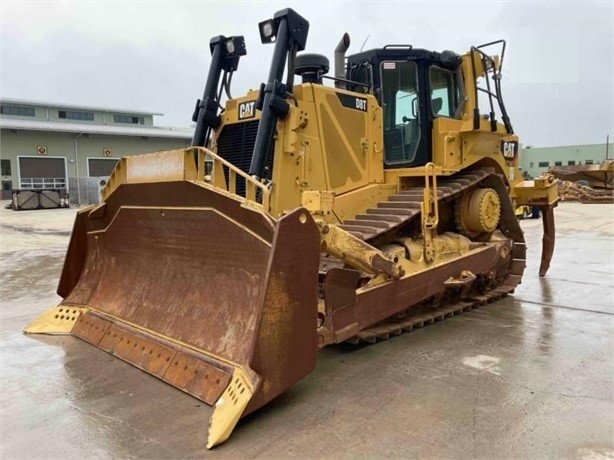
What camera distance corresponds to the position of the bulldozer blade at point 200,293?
10.4 ft

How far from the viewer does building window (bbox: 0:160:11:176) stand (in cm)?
3212

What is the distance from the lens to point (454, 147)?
582 cm

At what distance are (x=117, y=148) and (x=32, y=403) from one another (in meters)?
35.3

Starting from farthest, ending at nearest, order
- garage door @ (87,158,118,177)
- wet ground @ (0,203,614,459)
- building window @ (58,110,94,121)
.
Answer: building window @ (58,110,94,121)
garage door @ (87,158,118,177)
wet ground @ (0,203,614,459)

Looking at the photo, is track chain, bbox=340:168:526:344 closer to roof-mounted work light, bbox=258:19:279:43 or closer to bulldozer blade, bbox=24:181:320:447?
bulldozer blade, bbox=24:181:320:447

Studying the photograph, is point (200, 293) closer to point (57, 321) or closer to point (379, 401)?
point (379, 401)

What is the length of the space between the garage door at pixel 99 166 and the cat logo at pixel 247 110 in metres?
32.7

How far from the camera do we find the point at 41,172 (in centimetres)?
3344

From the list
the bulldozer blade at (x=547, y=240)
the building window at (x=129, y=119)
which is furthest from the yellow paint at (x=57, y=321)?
the building window at (x=129, y=119)

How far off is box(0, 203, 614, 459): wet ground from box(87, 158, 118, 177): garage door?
3223 centimetres

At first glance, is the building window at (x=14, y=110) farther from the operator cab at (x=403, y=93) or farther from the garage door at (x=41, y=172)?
the operator cab at (x=403, y=93)

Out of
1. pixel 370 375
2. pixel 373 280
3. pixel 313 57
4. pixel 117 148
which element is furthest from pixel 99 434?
pixel 117 148

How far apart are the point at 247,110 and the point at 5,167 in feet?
108

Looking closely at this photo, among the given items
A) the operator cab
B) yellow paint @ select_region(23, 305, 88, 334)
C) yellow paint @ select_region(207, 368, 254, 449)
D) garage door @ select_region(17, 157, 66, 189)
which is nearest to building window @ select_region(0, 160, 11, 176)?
garage door @ select_region(17, 157, 66, 189)
